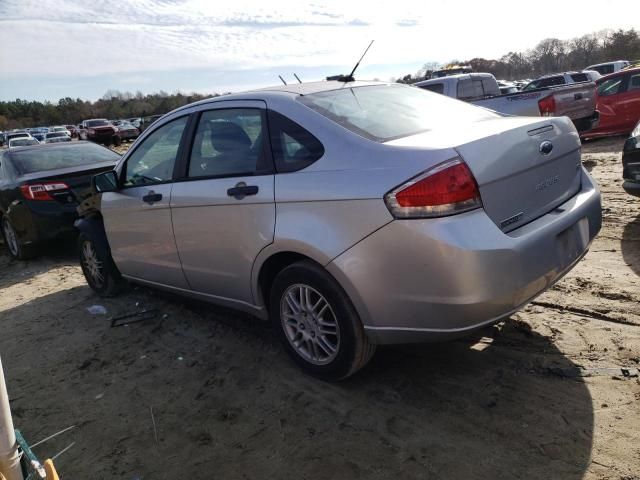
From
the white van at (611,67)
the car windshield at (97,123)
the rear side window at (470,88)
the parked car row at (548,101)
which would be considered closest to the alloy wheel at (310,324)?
the parked car row at (548,101)

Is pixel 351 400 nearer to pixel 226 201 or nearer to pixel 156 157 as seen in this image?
pixel 226 201

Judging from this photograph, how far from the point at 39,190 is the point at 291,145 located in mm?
5166

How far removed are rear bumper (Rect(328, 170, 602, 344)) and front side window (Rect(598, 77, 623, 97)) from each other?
11325 millimetres

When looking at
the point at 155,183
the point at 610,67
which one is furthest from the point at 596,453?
the point at 610,67

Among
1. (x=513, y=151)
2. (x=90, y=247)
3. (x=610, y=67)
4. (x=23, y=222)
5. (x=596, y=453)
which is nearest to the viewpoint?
(x=596, y=453)

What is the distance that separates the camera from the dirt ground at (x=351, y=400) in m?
2.54

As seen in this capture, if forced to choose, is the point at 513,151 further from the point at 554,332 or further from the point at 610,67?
the point at 610,67

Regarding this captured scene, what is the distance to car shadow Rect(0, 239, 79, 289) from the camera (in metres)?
7.03

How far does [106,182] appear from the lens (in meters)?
4.70

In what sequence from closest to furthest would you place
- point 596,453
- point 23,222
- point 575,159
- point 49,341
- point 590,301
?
point 596,453 → point 575,159 → point 590,301 → point 49,341 → point 23,222

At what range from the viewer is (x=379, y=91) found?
3721 millimetres

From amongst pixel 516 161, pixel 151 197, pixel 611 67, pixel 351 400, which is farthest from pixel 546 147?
pixel 611 67

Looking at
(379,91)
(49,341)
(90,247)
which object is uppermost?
(379,91)

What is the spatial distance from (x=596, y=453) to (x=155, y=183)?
3.51 meters
